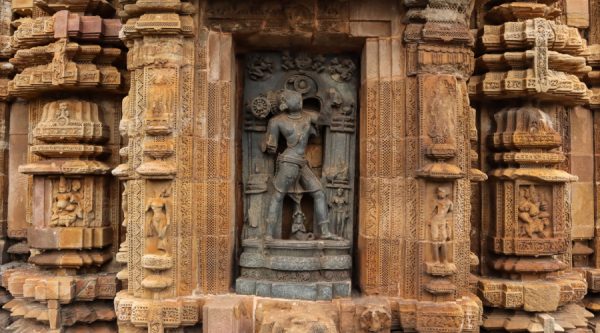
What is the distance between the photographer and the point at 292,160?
20.6 ft

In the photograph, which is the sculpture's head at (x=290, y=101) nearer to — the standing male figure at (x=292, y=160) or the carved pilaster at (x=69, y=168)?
the standing male figure at (x=292, y=160)

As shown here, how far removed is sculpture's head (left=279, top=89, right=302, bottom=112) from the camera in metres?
6.27

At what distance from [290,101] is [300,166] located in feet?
2.94

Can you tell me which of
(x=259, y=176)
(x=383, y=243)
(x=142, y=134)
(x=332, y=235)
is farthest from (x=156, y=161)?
(x=383, y=243)

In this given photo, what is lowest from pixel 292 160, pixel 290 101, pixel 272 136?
pixel 292 160

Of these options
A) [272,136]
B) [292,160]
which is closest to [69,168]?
[272,136]

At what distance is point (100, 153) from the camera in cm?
711

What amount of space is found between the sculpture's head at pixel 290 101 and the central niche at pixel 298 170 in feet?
0.04

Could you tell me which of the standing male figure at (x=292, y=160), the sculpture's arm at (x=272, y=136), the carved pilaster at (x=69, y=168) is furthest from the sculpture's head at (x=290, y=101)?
the carved pilaster at (x=69, y=168)

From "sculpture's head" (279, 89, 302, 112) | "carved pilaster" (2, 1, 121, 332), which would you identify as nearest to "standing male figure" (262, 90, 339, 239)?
"sculpture's head" (279, 89, 302, 112)

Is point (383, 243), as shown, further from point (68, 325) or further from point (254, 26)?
point (68, 325)

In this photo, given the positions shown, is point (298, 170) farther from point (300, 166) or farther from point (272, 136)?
point (272, 136)

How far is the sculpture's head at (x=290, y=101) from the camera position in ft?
20.6

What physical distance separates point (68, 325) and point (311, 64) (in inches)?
208
